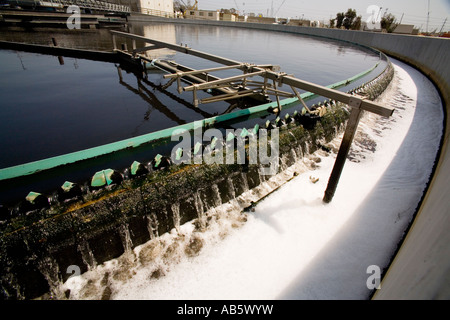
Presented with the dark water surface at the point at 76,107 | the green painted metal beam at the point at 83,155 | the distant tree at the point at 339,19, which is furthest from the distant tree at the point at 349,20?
the green painted metal beam at the point at 83,155

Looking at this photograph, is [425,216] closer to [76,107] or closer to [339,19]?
[76,107]

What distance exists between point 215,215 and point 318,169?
4.29 metres

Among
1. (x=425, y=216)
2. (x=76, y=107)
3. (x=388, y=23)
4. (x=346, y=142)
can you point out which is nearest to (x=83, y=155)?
(x=76, y=107)

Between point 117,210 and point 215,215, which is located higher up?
point 117,210

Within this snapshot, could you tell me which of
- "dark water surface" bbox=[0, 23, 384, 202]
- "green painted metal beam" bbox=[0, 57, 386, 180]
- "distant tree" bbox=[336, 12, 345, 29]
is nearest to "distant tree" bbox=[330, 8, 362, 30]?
"distant tree" bbox=[336, 12, 345, 29]

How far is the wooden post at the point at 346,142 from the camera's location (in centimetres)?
466

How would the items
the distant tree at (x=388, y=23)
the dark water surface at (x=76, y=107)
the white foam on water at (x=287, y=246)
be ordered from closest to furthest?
the white foam on water at (x=287, y=246)
the dark water surface at (x=76, y=107)
the distant tree at (x=388, y=23)

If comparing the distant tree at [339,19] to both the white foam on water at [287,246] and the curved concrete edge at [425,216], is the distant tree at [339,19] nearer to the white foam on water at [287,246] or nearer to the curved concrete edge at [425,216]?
the curved concrete edge at [425,216]

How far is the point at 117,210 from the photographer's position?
4270mm

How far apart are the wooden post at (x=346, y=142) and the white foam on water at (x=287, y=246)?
0.52 m

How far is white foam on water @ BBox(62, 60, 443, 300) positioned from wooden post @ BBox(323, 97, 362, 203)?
520 mm

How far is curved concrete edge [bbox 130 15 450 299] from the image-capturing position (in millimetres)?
2256
